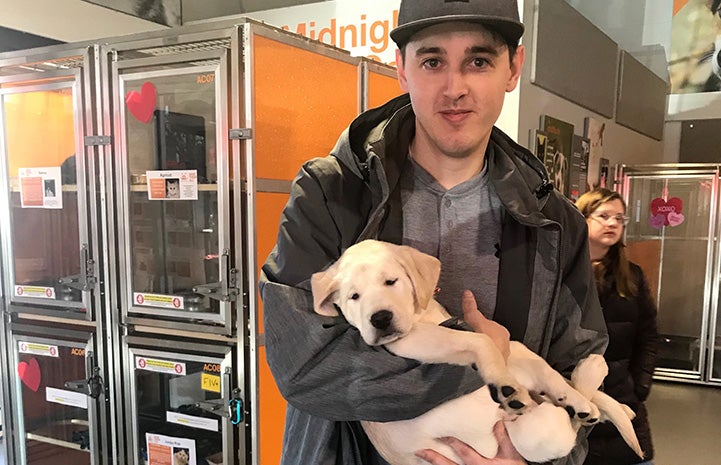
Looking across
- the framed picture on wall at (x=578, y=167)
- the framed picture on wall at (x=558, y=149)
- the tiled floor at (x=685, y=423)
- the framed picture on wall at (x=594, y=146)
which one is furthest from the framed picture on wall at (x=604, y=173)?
the tiled floor at (x=685, y=423)

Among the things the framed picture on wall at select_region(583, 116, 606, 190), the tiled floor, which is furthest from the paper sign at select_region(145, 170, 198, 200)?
the tiled floor

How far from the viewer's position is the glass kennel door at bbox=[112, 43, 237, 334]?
2678 millimetres

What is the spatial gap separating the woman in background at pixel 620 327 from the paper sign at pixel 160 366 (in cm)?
193

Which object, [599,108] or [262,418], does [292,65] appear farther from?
[599,108]

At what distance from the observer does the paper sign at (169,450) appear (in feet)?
9.55

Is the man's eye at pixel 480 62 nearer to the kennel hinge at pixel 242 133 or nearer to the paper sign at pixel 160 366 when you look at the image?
the kennel hinge at pixel 242 133

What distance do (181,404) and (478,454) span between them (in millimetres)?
2212

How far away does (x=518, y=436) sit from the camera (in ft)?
3.82

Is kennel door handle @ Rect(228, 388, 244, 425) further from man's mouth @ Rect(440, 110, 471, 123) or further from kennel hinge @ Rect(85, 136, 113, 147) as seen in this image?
man's mouth @ Rect(440, 110, 471, 123)

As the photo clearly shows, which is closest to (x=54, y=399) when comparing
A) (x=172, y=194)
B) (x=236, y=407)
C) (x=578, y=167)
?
(x=236, y=407)

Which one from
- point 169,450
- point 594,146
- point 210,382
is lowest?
point 169,450

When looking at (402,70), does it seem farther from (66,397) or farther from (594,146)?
(594,146)

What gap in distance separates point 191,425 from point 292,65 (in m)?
1.83

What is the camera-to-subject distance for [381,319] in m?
1.12
